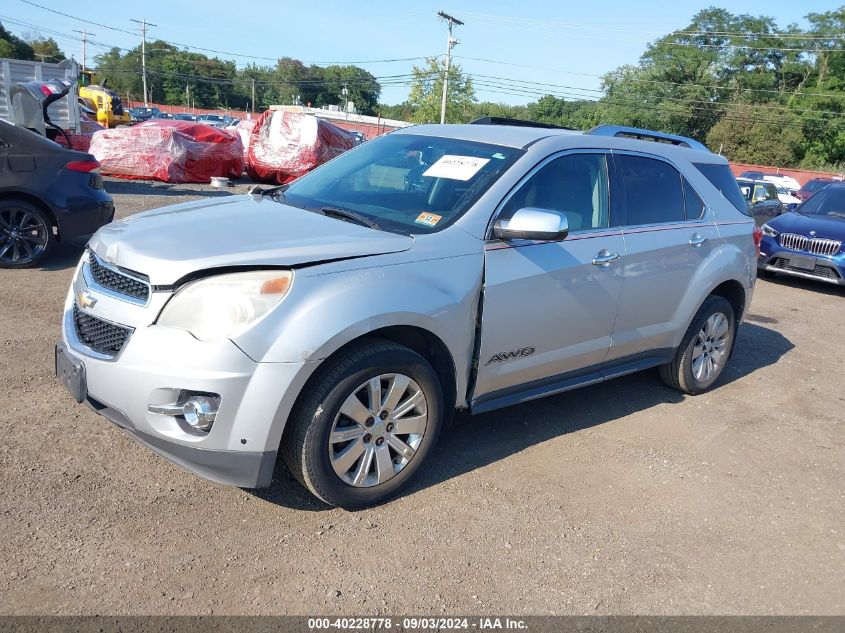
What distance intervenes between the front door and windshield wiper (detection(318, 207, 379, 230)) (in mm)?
630

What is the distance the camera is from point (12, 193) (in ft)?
22.4

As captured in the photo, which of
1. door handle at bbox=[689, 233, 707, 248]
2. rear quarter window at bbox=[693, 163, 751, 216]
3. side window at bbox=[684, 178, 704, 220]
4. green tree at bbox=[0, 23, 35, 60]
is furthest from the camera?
green tree at bbox=[0, 23, 35, 60]

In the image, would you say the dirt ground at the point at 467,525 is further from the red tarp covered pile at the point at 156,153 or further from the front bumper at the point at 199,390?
the red tarp covered pile at the point at 156,153

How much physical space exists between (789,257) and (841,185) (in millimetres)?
2251

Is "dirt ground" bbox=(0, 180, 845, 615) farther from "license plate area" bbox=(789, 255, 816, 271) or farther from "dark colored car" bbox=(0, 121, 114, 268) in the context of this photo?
"license plate area" bbox=(789, 255, 816, 271)

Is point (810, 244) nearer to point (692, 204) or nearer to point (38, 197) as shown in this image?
point (692, 204)

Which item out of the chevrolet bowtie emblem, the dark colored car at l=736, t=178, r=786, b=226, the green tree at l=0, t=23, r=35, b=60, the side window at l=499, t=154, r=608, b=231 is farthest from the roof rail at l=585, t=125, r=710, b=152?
the green tree at l=0, t=23, r=35, b=60

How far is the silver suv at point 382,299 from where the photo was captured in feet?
9.33

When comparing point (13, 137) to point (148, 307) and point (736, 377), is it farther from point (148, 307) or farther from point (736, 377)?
point (736, 377)

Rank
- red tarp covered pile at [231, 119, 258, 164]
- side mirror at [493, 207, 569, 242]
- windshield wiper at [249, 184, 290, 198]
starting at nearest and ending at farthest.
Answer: side mirror at [493, 207, 569, 242]
windshield wiper at [249, 184, 290, 198]
red tarp covered pile at [231, 119, 258, 164]

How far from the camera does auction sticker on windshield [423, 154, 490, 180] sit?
3.86 meters

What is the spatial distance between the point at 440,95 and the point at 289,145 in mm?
36286

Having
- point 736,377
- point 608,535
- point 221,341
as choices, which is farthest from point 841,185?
point 221,341

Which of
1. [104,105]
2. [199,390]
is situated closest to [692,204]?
[199,390]
